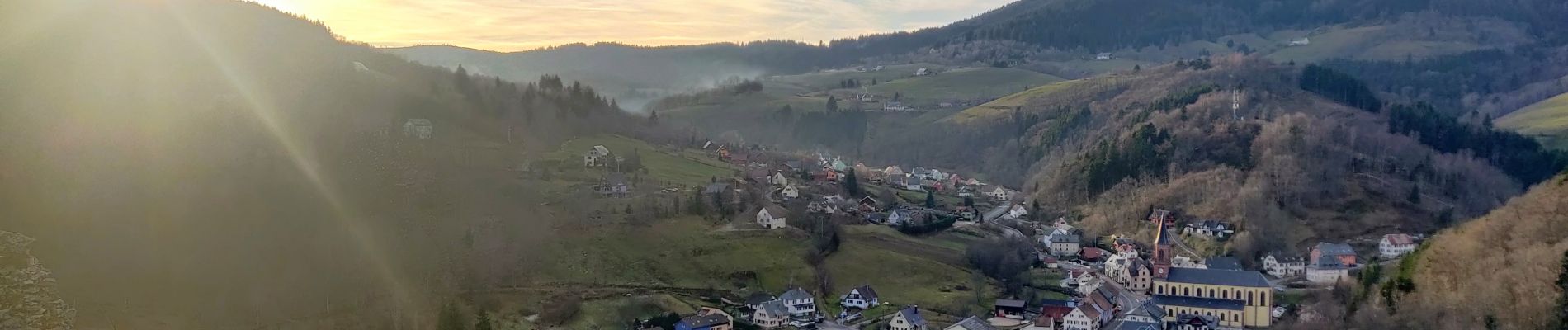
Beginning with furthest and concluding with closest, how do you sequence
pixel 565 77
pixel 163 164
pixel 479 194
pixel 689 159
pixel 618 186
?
pixel 565 77
pixel 689 159
pixel 618 186
pixel 479 194
pixel 163 164

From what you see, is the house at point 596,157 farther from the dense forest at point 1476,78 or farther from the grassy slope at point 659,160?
the dense forest at point 1476,78

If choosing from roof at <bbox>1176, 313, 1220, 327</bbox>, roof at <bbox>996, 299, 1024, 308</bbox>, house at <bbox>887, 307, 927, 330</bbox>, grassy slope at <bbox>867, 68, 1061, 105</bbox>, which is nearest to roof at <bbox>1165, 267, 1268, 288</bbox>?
roof at <bbox>1176, 313, 1220, 327</bbox>

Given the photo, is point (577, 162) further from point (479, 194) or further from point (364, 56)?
point (364, 56)

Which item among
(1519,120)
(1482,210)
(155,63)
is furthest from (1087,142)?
(155,63)

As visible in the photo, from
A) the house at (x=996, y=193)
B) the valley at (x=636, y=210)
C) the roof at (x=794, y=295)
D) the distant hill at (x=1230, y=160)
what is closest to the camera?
the valley at (x=636, y=210)

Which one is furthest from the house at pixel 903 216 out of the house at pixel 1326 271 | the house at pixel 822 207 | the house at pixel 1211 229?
the house at pixel 1326 271

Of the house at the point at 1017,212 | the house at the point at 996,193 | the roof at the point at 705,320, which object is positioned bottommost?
the house at the point at 996,193

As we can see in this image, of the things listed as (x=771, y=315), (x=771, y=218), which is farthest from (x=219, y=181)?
(x=771, y=218)

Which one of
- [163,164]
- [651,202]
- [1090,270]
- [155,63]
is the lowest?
[1090,270]
